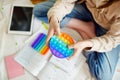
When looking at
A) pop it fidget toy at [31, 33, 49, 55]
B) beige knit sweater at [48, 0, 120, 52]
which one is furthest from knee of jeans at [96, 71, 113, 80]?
pop it fidget toy at [31, 33, 49, 55]

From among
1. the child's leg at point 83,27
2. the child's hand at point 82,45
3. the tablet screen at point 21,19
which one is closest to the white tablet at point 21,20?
the tablet screen at point 21,19

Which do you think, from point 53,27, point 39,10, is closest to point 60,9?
point 53,27

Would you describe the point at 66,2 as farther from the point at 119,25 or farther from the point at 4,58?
the point at 4,58

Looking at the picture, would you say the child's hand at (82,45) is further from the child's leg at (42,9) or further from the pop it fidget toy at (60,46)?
the child's leg at (42,9)

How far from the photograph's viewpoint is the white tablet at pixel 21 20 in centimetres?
100

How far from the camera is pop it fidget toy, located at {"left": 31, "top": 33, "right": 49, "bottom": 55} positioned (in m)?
0.96

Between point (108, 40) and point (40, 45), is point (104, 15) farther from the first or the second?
point (40, 45)

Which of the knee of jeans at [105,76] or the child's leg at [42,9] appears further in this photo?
the child's leg at [42,9]

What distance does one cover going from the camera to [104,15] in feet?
2.77

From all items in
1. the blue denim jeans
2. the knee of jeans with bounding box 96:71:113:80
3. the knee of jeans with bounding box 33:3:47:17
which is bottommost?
the knee of jeans with bounding box 96:71:113:80

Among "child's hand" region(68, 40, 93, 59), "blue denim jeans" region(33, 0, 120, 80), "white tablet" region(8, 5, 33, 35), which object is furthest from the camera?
"white tablet" region(8, 5, 33, 35)

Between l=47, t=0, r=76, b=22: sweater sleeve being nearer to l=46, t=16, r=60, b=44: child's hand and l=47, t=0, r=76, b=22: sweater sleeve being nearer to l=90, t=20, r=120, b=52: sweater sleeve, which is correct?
l=46, t=16, r=60, b=44: child's hand

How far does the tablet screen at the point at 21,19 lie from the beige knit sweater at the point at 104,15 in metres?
0.21

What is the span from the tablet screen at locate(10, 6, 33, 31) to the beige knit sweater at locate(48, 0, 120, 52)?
8.2 inches
